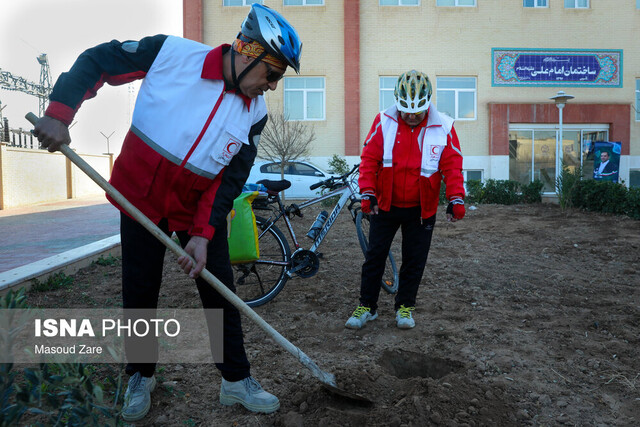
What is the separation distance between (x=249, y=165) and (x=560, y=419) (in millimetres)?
A: 1965

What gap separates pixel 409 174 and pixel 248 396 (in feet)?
6.33

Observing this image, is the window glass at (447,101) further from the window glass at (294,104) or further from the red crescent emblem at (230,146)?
the red crescent emblem at (230,146)

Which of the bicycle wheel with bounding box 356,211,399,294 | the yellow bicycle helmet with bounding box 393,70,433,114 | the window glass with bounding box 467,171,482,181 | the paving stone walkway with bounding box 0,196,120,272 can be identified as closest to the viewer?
the yellow bicycle helmet with bounding box 393,70,433,114

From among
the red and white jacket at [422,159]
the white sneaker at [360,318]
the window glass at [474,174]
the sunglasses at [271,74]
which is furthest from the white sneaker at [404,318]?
the window glass at [474,174]

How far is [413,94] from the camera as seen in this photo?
142 inches

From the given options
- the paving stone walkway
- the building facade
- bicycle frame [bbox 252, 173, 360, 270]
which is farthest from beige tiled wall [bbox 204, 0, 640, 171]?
bicycle frame [bbox 252, 173, 360, 270]

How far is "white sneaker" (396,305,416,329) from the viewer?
3789mm

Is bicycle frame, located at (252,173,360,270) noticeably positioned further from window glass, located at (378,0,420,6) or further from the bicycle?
window glass, located at (378,0,420,6)

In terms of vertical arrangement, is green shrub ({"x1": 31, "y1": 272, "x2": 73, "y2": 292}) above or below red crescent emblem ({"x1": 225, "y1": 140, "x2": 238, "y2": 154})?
below

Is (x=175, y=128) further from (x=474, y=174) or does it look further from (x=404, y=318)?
(x=474, y=174)

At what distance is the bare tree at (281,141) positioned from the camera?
1466cm

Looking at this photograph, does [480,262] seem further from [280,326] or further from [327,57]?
[327,57]

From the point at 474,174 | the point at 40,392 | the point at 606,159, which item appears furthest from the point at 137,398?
the point at 606,159

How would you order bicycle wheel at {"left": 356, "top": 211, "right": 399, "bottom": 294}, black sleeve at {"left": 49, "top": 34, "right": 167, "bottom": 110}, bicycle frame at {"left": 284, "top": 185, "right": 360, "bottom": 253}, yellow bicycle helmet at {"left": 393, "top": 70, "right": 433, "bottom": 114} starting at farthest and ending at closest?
bicycle wheel at {"left": 356, "top": 211, "right": 399, "bottom": 294} < bicycle frame at {"left": 284, "top": 185, "right": 360, "bottom": 253} < yellow bicycle helmet at {"left": 393, "top": 70, "right": 433, "bottom": 114} < black sleeve at {"left": 49, "top": 34, "right": 167, "bottom": 110}
